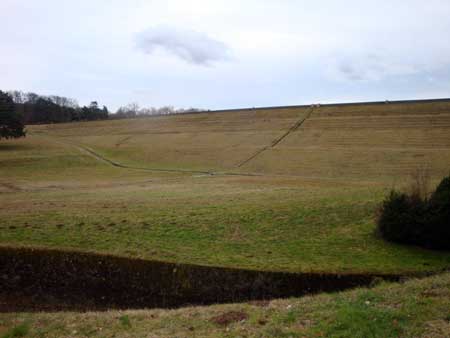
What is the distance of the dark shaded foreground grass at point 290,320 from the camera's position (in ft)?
19.1

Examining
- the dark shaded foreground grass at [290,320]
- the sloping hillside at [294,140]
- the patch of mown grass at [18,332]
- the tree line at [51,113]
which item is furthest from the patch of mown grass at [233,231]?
the tree line at [51,113]

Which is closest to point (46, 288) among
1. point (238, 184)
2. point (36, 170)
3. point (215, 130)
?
point (238, 184)

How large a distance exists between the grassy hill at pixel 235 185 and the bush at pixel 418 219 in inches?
20.8

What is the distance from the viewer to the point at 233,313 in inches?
286

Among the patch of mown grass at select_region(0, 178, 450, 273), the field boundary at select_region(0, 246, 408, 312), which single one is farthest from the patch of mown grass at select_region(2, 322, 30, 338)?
the patch of mown grass at select_region(0, 178, 450, 273)

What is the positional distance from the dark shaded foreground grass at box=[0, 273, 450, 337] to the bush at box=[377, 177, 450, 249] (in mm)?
5621

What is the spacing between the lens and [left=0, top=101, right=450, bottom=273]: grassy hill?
45.0 feet

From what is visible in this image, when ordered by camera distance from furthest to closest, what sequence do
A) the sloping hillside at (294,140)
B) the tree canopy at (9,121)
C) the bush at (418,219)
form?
1. the tree canopy at (9,121)
2. the sloping hillside at (294,140)
3. the bush at (418,219)

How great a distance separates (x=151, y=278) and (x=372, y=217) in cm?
1013

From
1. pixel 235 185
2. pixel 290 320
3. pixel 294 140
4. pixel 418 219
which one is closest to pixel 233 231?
pixel 418 219

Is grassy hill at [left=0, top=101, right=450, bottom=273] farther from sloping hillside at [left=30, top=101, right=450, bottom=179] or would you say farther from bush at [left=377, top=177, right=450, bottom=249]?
bush at [left=377, top=177, right=450, bottom=249]

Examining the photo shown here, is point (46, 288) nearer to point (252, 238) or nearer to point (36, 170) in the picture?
point (252, 238)

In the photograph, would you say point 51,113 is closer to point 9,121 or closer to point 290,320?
point 9,121

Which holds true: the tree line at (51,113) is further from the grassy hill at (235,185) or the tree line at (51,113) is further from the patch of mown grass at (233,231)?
the patch of mown grass at (233,231)
